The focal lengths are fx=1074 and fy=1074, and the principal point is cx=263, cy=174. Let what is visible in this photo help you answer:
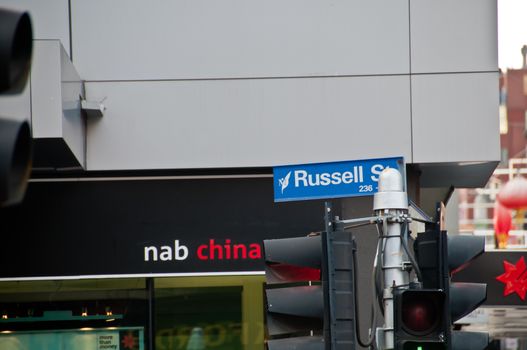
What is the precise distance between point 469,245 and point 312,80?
17.4ft

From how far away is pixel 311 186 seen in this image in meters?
8.18

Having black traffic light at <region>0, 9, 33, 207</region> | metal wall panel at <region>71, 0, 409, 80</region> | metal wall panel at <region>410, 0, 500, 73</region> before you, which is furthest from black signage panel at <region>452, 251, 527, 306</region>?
black traffic light at <region>0, 9, 33, 207</region>

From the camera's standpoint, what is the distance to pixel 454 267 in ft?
23.1

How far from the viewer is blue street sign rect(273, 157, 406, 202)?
26.3ft

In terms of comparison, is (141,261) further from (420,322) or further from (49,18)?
(420,322)

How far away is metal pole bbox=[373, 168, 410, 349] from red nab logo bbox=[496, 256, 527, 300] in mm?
12118

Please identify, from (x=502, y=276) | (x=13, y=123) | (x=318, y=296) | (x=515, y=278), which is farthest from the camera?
(x=502, y=276)

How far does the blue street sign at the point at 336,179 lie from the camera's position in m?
8.03

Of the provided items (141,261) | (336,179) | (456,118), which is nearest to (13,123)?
(336,179)

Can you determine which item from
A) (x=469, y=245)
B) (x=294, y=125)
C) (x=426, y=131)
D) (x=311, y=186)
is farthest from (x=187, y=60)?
(x=469, y=245)

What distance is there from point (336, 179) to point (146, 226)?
466 centimetres

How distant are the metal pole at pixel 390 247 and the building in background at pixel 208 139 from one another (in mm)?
4874

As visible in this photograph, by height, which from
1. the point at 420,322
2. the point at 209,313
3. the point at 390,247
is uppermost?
the point at 390,247

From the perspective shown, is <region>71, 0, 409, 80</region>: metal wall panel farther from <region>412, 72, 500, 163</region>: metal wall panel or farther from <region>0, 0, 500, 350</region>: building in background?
<region>412, 72, 500, 163</region>: metal wall panel
